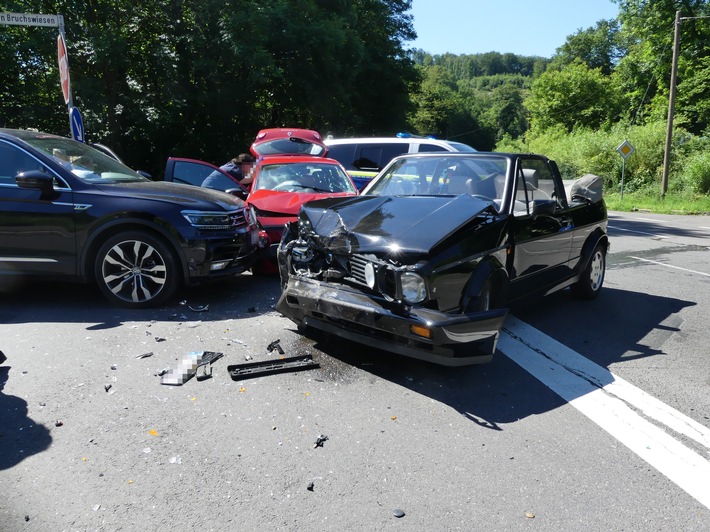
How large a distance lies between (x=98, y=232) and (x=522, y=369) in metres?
4.31

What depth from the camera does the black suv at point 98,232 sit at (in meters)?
5.82

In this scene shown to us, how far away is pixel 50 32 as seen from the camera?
17188 millimetres

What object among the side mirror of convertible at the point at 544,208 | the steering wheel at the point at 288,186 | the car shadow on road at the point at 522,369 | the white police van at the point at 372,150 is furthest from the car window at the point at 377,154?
the side mirror of convertible at the point at 544,208

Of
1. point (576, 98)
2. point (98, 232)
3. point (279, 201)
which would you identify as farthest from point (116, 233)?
point (576, 98)

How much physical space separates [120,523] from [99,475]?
18.5 inches

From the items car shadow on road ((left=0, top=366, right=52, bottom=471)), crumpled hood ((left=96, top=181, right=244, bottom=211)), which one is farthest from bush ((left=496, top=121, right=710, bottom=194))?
car shadow on road ((left=0, top=366, right=52, bottom=471))

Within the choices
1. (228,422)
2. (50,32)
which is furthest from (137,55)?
(228,422)

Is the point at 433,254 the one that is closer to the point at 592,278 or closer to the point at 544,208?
the point at 544,208

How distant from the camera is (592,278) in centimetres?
701

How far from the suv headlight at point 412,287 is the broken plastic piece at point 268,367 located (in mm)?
1002

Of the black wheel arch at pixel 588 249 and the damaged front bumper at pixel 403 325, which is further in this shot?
the black wheel arch at pixel 588 249

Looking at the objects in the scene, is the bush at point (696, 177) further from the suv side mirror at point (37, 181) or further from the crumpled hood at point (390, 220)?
the suv side mirror at point (37, 181)

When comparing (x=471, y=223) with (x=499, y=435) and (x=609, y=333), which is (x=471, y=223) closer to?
(x=499, y=435)

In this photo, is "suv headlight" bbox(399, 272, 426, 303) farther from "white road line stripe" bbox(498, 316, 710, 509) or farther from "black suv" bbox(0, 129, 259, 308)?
"black suv" bbox(0, 129, 259, 308)
